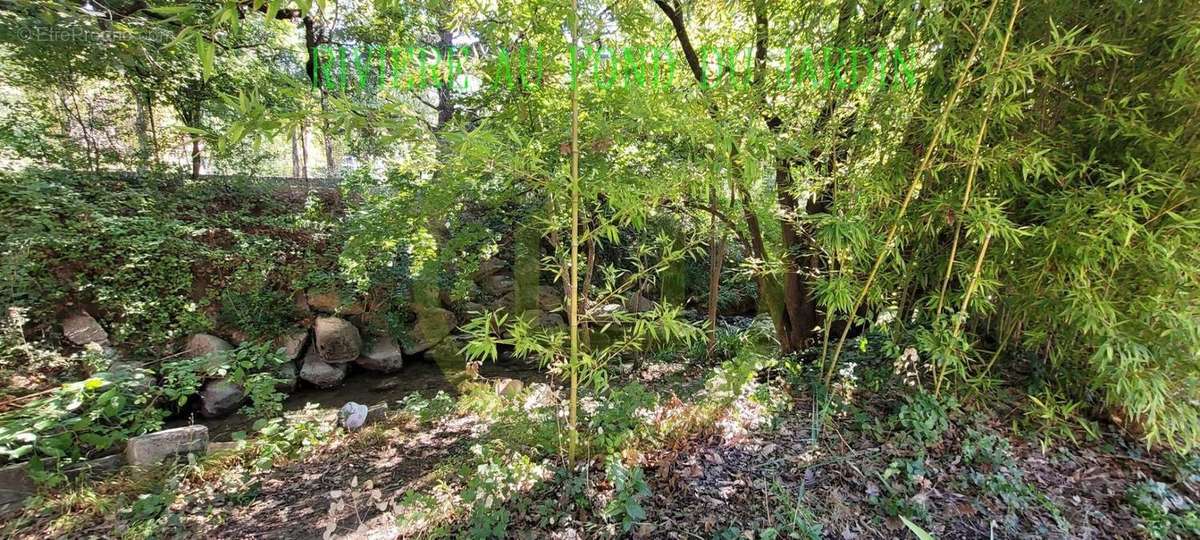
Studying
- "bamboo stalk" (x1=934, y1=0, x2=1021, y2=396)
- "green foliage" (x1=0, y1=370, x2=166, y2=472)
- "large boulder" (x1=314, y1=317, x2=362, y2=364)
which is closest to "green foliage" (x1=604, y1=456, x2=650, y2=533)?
"bamboo stalk" (x1=934, y1=0, x2=1021, y2=396)

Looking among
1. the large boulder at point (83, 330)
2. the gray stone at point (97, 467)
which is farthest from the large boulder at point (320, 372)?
the gray stone at point (97, 467)

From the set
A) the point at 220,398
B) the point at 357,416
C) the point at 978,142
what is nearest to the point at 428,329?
the point at 220,398

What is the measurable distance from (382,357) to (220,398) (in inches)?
49.9

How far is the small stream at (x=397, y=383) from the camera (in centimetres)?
387

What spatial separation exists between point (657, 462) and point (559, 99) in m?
1.67

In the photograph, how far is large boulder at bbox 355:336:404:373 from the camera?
4.46m

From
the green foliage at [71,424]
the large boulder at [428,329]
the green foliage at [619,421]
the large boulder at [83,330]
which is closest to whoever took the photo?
the green foliage at [619,421]

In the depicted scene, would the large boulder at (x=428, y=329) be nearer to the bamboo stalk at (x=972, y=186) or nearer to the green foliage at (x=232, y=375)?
the green foliage at (x=232, y=375)

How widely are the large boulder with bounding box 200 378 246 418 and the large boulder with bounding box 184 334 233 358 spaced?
0.40 metres

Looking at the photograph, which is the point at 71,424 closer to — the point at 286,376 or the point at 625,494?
the point at 286,376

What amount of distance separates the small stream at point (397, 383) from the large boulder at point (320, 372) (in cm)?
6

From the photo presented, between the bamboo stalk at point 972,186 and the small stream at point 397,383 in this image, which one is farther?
the small stream at point 397,383

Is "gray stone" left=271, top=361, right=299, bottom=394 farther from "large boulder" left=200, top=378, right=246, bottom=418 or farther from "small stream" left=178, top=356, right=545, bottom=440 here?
"large boulder" left=200, top=378, right=246, bottom=418

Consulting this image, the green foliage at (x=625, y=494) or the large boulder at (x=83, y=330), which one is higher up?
the large boulder at (x=83, y=330)
